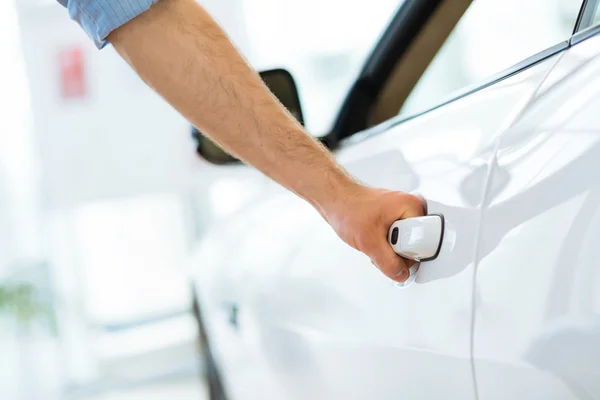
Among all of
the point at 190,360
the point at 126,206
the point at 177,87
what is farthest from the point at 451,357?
the point at 126,206

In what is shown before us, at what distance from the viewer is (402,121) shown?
1231 mm

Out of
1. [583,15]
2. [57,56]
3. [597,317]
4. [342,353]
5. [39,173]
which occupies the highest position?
[583,15]

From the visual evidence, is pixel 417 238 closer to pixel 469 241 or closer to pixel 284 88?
pixel 469 241

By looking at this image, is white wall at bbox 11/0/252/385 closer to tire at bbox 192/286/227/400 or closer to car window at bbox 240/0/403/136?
car window at bbox 240/0/403/136

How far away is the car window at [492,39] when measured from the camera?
102 centimetres

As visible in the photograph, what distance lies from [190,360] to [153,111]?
6.33 ft

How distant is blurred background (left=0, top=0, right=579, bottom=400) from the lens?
5191mm

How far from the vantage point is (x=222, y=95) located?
108 cm

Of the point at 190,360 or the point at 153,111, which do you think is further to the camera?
the point at 153,111

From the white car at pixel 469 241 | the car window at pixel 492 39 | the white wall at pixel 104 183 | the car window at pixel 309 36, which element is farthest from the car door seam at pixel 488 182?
the car window at pixel 309 36

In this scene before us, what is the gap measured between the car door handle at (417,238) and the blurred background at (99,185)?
13.1 ft

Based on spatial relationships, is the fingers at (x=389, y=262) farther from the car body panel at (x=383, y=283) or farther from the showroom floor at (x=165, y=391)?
the showroom floor at (x=165, y=391)

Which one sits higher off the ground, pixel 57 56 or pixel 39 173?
pixel 57 56

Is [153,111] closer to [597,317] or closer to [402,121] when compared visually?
[402,121]
